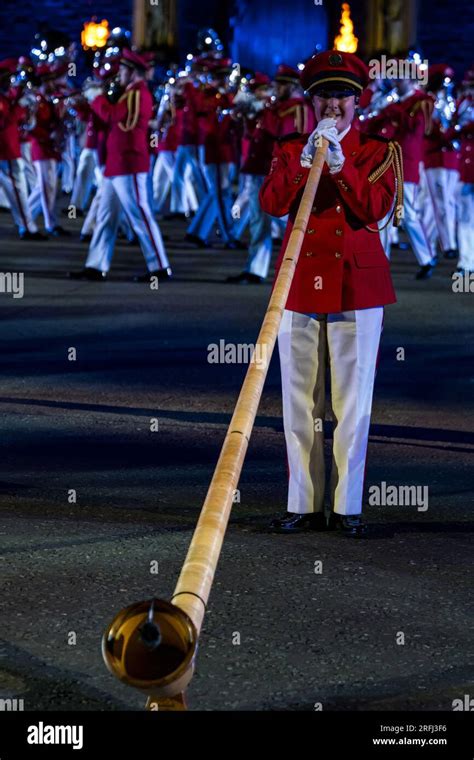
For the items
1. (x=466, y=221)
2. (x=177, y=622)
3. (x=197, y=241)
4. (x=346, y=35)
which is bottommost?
(x=177, y=622)

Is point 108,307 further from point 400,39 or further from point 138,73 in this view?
point 400,39

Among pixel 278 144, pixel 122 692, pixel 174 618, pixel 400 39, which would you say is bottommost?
pixel 122 692

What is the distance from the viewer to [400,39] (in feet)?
139

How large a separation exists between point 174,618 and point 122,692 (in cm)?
149

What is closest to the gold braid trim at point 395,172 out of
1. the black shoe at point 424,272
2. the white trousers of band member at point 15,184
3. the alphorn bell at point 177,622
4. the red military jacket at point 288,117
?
the alphorn bell at point 177,622

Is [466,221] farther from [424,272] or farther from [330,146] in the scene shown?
[330,146]

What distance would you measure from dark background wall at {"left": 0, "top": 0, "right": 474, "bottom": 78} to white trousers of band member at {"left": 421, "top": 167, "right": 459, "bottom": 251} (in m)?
23.5

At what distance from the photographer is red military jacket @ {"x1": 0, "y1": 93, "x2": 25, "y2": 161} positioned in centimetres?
1902

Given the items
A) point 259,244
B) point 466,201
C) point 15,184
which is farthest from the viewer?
point 15,184

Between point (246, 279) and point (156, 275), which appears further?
point (246, 279)

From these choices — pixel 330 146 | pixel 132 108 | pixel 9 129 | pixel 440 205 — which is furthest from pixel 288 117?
pixel 330 146

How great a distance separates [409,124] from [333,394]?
1100cm

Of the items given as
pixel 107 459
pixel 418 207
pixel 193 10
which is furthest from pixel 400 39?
pixel 107 459

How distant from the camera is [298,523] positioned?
6.54 meters
